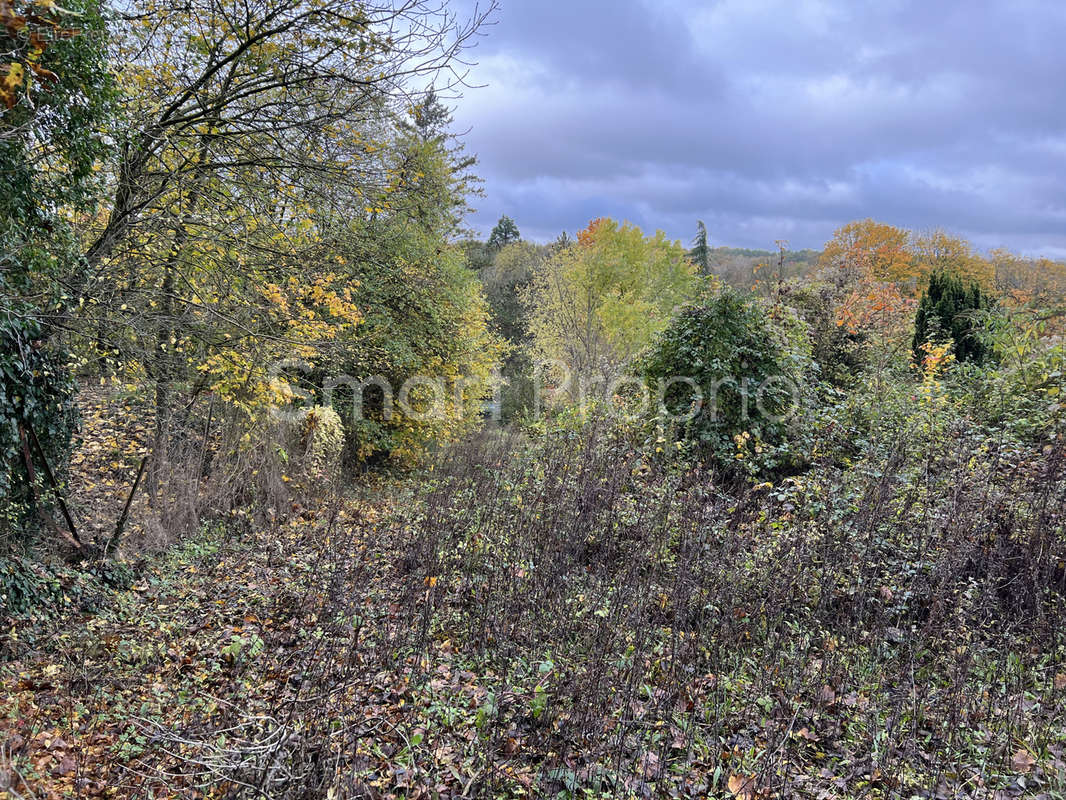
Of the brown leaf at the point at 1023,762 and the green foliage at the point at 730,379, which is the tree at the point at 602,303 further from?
the brown leaf at the point at 1023,762

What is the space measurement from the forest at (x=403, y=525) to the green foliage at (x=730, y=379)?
0.04 m

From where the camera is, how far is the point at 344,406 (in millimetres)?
12188

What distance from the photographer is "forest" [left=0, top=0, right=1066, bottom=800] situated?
9.40 feet

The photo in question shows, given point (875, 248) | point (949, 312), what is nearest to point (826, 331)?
point (949, 312)

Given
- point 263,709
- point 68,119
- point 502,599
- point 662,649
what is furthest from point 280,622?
point 68,119

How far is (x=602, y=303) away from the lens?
17.1 metres

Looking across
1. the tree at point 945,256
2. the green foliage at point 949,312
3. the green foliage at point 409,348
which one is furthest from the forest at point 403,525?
the tree at point 945,256

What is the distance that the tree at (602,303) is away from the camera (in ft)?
51.8

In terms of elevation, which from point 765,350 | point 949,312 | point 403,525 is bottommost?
point 403,525

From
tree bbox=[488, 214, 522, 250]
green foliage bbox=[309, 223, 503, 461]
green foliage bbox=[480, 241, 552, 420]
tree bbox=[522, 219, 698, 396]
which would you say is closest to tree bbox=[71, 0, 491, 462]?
green foliage bbox=[309, 223, 503, 461]

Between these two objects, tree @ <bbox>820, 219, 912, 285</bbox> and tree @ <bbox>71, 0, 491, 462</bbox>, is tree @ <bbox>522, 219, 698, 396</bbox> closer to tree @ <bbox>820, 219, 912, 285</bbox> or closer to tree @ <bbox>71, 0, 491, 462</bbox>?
tree @ <bbox>71, 0, 491, 462</bbox>

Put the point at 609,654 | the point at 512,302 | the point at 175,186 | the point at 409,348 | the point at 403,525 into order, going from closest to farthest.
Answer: the point at 609,654 < the point at 175,186 < the point at 403,525 < the point at 409,348 < the point at 512,302

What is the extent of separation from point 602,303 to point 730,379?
10.8 meters

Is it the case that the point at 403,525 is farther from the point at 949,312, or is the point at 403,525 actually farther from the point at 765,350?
the point at 949,312
